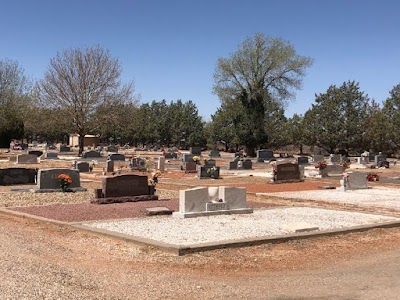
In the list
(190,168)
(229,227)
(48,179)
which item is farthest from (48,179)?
(190,168)

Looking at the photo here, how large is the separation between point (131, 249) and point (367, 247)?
496 centimetres

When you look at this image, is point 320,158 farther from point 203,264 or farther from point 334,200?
point 203,264

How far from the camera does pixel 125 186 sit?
708 inches

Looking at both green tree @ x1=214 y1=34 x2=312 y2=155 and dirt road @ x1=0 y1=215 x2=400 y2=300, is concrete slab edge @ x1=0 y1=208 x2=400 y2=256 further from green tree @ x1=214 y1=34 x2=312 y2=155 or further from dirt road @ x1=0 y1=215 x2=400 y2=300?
green tree @ x1=214 y1=34 x2=312 y2=155

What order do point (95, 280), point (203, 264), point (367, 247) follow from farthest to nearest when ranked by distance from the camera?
point (367, 247)
point (203, 264)
point (95, 280)

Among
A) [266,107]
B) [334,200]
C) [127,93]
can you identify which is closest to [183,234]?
[334,200]

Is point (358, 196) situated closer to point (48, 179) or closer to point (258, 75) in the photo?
point (48, 179)

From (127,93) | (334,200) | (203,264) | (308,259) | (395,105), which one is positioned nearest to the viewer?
(203,264)

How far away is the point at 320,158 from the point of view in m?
52.5

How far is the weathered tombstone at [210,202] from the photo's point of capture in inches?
560

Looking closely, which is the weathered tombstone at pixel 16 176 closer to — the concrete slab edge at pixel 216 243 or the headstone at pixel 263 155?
the concrete slab edge at pixel 216 243

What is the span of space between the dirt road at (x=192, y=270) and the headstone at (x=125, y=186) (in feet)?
18.2

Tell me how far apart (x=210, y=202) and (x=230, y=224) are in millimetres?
1748

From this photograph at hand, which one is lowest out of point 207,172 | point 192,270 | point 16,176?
point 192,270
